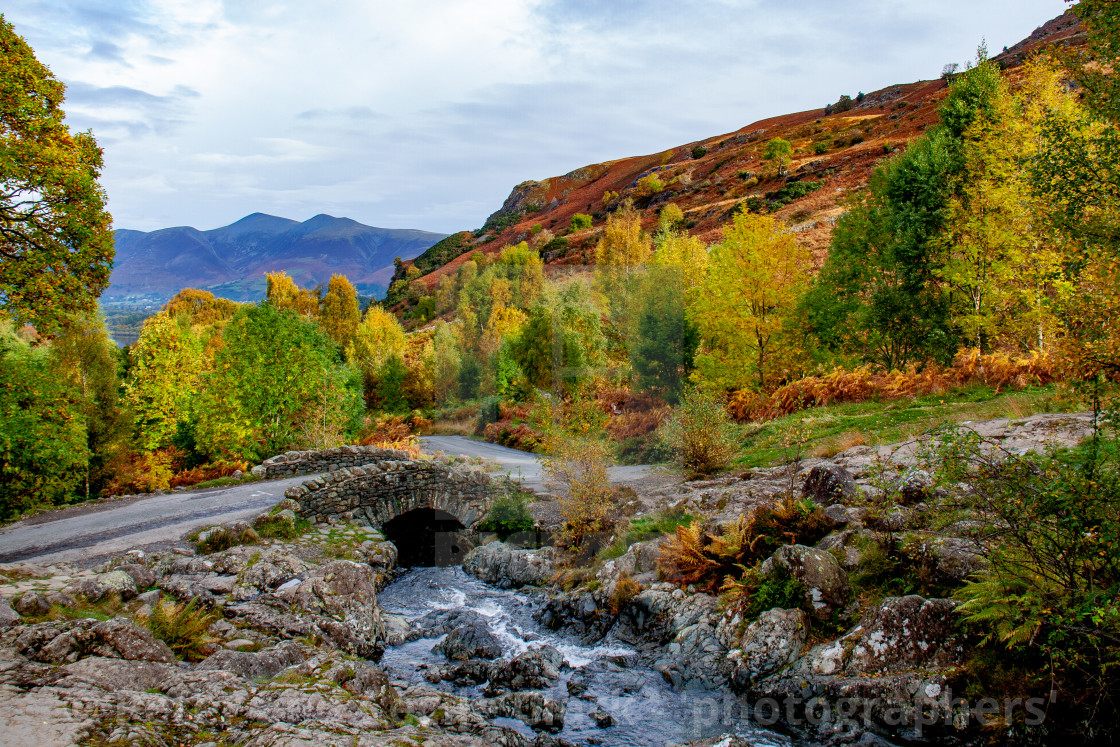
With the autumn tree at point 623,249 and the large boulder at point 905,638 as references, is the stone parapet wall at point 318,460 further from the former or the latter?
the autumn tree at point 623,249

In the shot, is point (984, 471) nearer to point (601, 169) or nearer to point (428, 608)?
point (428, 608)

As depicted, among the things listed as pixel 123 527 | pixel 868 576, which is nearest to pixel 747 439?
pixel 868 576

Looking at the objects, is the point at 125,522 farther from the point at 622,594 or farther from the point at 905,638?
the point at 905,638

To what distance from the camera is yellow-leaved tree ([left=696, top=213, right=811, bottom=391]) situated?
857 inches

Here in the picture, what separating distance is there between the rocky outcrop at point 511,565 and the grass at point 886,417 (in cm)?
579

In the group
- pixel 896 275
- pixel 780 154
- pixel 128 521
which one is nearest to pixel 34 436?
pixel 128 521

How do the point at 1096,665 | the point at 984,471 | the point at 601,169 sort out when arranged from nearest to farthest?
the point at 1096,665 → the point at 984,471 → the point at 601,169

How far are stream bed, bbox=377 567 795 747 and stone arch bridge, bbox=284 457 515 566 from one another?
9.62ft

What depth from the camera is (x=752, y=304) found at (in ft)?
72.2

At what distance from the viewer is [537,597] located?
43.5 ft

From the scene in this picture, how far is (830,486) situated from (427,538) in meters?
12.3

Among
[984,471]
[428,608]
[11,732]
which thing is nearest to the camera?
[11,732]

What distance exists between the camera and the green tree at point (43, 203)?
906cm

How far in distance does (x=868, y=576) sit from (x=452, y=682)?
6.41 meters
